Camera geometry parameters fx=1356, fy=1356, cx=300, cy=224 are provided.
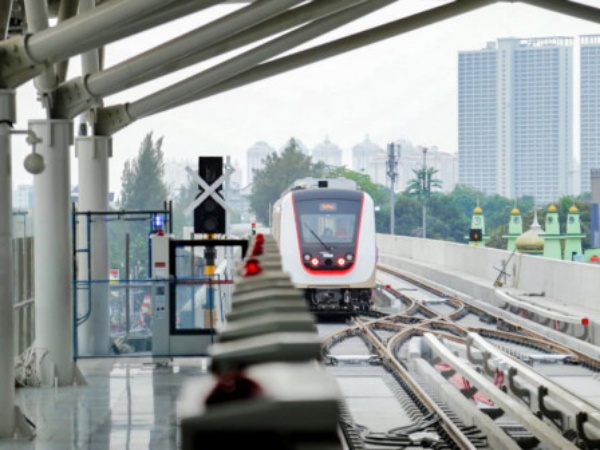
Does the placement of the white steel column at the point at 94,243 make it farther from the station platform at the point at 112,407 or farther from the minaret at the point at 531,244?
the minaret at the point at 531,244

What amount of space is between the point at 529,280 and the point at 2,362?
21233 mm

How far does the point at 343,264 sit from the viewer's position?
28609 millimetres

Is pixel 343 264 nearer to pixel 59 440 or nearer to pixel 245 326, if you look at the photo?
pixel 59 440

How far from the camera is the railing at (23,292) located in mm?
17500

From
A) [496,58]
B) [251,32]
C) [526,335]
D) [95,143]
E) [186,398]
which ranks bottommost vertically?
[526,335]

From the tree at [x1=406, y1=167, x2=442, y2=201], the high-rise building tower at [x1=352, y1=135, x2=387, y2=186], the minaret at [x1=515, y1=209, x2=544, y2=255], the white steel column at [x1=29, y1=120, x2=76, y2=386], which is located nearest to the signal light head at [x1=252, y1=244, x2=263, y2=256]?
the white steel column at [x1=29, y1=120, x2=76, y2=386]

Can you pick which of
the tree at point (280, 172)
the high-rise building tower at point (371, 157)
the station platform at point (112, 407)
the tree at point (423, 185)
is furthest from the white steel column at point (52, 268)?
the high-rise building tower at point (371, 157)

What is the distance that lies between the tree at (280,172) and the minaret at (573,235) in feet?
154

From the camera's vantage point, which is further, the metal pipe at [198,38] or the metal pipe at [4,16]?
the metal pipe at [198,38]

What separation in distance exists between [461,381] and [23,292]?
6303 millimetres

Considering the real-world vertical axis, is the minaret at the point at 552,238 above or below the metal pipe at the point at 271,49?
below

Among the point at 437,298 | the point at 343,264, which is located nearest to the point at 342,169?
the point at 437,298

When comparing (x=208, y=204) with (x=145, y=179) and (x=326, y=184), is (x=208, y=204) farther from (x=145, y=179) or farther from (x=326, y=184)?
(x=145, y=179)

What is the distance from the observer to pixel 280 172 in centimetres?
11225
